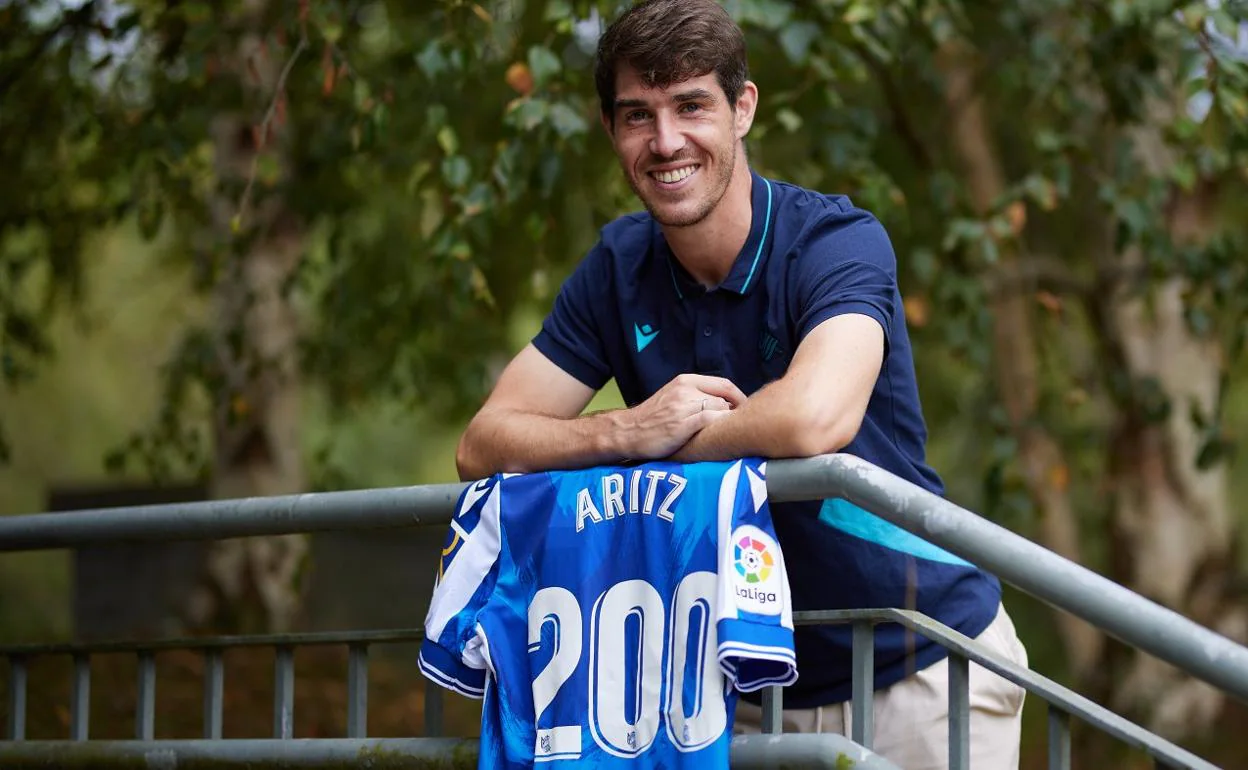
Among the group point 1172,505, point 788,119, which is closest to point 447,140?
point 788,119

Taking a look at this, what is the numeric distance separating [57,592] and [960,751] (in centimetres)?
2099

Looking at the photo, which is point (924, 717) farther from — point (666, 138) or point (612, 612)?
point (666, 138)

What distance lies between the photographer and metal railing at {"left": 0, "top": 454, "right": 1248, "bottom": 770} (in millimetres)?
1951

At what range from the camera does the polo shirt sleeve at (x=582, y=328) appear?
316 cm

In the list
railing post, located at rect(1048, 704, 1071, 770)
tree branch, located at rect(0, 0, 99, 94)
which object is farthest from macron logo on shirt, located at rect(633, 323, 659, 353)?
tree branch, located at rect(0, 0, 99, 94)

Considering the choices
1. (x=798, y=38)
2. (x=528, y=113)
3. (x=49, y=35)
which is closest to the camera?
(x=528, y=113)

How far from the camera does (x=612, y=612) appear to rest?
96.7 inches

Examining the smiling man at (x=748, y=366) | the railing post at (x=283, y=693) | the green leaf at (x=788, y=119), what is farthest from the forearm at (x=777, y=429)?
the green leaf at (x=788, y=119)

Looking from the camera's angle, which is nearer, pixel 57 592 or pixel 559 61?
pixel 559 61

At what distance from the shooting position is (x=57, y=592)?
21.5 metres

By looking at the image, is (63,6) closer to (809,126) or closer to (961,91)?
(809,126)

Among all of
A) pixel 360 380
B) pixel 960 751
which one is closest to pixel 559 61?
pixel 960 751

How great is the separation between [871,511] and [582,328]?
3.57 ft

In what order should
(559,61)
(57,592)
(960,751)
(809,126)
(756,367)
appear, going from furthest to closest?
(57,592)
(809,126)
(559,61)
(756,367)
(960,751)
